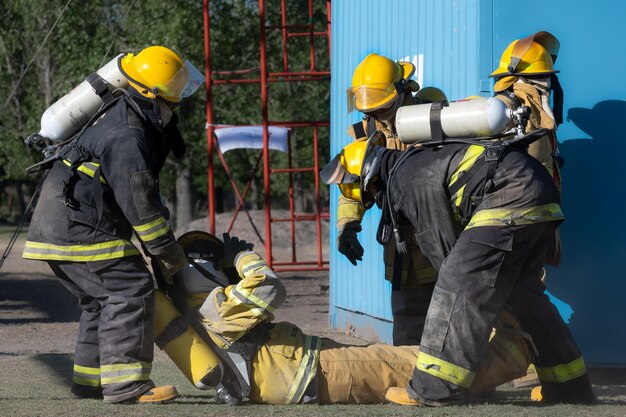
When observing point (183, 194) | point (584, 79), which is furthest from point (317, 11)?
point (584, 79)

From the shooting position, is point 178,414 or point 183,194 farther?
point 183,194

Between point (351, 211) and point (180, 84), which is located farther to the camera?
point (351, 211)

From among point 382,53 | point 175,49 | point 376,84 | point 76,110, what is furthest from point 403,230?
point 175,49

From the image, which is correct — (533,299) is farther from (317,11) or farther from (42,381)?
(317,11)

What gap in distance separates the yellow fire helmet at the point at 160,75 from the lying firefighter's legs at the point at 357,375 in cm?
163

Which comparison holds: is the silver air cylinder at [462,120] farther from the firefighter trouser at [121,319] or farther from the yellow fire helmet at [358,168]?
the firefighter trouser at [121,319]

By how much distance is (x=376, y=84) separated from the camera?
611 cm

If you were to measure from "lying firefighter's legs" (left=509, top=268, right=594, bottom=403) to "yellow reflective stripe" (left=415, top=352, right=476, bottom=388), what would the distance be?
45cm

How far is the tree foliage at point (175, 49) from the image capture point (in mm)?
24094

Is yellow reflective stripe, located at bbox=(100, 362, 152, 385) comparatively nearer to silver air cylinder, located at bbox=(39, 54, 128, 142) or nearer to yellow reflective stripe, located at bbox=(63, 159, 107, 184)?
yellow reflective stripe, located at bbox=(63, 159, 107, 184)

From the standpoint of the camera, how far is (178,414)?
5.18 m

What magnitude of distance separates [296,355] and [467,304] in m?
0.96

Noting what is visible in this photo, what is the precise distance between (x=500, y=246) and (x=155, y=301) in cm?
184

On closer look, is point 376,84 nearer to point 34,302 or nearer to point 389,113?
point 389,113
